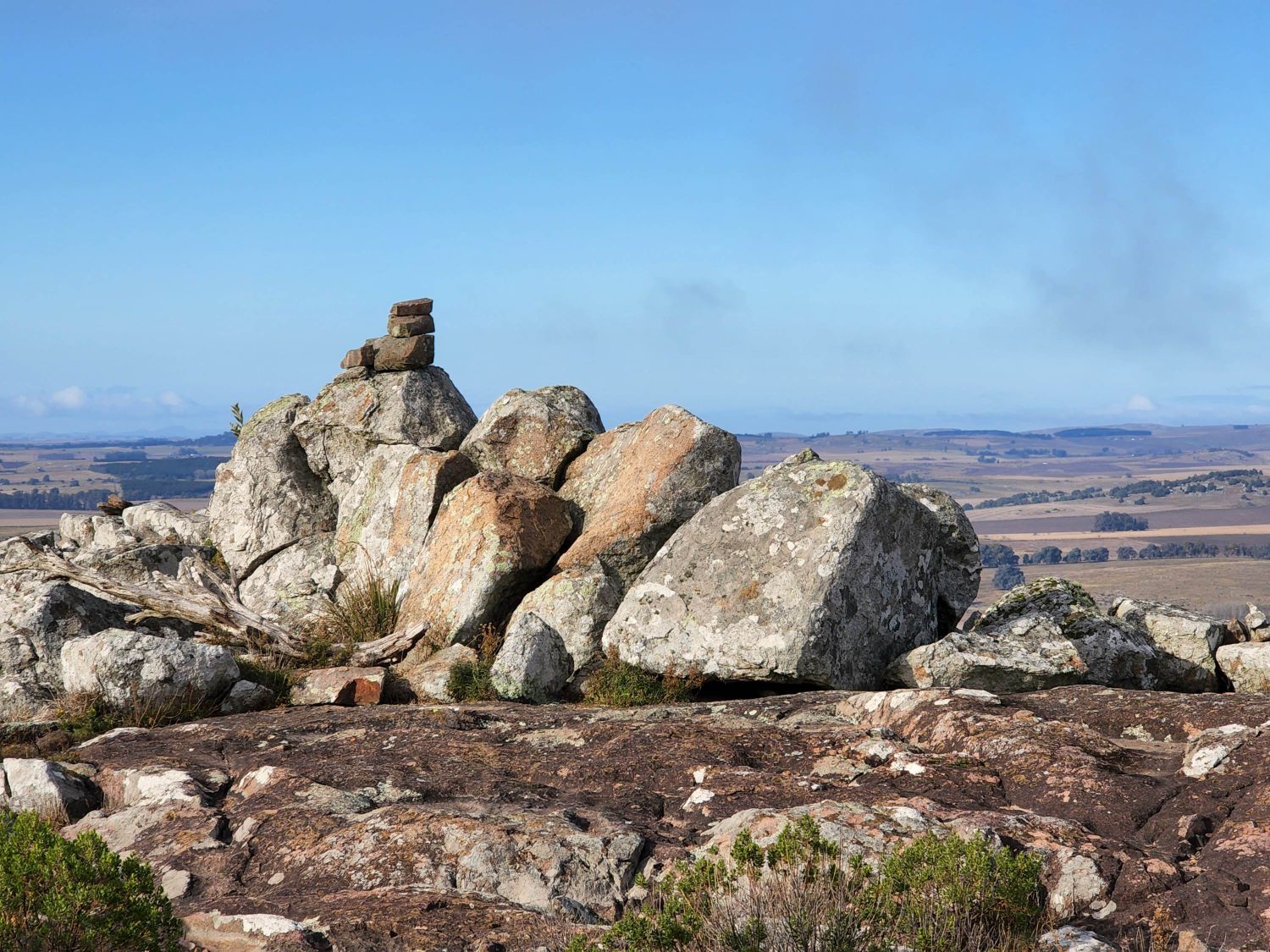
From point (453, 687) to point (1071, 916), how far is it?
8.73 m

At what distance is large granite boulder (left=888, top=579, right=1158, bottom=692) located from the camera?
13.6 metres

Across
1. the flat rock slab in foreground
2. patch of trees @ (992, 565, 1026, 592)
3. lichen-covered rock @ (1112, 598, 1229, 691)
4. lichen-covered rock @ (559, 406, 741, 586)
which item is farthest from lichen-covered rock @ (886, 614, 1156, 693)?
patch of trees @ (992, 565, 1026, 592)

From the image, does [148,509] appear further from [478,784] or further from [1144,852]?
[1144,852]

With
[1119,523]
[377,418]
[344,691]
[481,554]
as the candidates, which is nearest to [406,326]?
[377,418]

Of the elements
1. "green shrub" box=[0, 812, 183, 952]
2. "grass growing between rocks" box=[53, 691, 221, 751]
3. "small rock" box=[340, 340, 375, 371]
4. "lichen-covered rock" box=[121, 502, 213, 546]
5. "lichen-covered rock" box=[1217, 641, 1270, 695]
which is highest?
"small rock" box=[340, 340, 375, 371]

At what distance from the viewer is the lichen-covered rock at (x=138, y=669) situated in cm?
1296

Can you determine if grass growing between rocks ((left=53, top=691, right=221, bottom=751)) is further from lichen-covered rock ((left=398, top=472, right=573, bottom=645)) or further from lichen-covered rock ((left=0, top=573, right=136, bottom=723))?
lichen-covered rock ((left=398, top=472, right=573, bottom=645))

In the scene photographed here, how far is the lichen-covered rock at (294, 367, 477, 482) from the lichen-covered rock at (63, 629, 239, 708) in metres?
7.34

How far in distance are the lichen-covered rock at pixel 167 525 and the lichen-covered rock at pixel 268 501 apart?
1.14 metres

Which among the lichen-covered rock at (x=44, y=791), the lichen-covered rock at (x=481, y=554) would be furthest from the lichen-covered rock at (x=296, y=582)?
the lichen-covered rock at (x=44, y=791)

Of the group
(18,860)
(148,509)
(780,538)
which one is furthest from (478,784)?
(148,509)

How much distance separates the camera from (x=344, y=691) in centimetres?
1379

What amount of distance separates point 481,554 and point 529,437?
11.3ft

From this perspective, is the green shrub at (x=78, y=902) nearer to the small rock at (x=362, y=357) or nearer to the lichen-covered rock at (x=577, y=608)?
the lichen-covered rock at (x=577, y=608)
